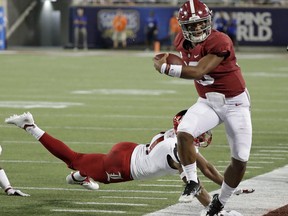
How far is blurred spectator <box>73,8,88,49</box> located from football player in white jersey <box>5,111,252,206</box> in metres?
27.4

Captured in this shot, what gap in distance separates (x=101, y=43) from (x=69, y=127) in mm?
23191

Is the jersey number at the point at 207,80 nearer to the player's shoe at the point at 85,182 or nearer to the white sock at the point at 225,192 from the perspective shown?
the white sock at the point at 225,192

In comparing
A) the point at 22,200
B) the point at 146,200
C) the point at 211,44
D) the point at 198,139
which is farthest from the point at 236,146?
the point at 22,200

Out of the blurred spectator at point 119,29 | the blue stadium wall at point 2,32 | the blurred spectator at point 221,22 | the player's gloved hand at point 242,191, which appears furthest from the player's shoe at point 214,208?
the blurred spectator at point 119,29

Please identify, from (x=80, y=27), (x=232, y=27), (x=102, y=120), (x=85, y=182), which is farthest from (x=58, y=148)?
(x=80, y=27)

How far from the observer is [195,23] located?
6898 mm

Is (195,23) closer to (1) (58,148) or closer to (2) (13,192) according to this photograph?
(1) (58,148)

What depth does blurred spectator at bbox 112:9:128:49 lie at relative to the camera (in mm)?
34750

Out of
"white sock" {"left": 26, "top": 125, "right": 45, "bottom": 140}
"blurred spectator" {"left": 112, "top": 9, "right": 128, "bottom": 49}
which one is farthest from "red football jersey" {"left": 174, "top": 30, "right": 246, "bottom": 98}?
"blurred spectator" {"left": 112, "top": 9, "right": 128, "bottom": 49}

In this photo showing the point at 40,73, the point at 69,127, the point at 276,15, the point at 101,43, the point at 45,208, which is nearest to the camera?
the point at 45,208

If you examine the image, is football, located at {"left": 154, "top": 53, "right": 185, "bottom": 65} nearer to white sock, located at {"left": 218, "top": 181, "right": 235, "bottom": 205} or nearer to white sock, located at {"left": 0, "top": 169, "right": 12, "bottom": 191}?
white sock, located at {"left": 218, "top": 181, "right": 235, "bottom": 205}

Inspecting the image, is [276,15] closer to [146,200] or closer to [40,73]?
[40,73]

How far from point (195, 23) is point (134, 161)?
1.05m

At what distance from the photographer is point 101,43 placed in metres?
36.2
